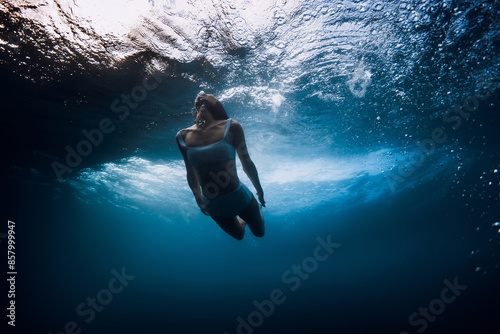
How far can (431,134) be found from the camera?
13.7 metres

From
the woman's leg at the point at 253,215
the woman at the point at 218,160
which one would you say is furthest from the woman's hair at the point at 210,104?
the woman's leg at the point at 253,215

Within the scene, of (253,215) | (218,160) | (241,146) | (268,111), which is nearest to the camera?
(218,160)

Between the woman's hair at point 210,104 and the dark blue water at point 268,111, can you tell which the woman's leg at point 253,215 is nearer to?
the woman's hair at point 210,104

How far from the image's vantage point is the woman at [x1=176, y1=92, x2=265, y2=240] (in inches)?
97.8

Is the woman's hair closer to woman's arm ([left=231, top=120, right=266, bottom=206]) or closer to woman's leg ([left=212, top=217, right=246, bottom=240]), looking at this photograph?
woman's arm ([left=231, top=120, right=266, bottom=206])

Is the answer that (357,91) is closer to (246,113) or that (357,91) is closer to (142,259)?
(246,113)

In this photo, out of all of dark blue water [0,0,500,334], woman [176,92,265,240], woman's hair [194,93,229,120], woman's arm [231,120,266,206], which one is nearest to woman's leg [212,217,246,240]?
woman [176,92,265,240]

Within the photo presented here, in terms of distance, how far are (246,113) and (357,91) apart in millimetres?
4769

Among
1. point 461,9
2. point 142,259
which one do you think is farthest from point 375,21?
point 142,259

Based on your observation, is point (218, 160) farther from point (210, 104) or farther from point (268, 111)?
point (268, 111)

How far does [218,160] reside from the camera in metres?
2.48

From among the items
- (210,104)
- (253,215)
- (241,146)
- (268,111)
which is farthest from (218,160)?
(268,111)

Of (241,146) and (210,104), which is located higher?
(210,104)

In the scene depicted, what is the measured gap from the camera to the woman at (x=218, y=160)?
8.15 ft
